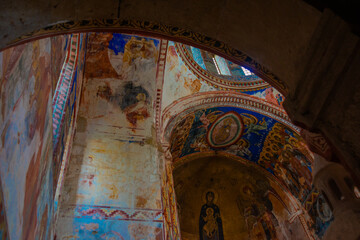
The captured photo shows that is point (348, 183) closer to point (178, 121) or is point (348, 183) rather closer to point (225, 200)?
point (178, 121)

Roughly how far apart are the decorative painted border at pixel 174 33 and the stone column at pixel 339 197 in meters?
0.74

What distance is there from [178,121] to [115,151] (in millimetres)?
2569

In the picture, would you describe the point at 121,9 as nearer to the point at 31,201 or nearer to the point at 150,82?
the point at 31,201

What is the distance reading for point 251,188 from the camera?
41.9ft

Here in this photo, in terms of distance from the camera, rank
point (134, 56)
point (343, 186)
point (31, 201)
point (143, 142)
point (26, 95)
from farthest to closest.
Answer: point (134, 56), point (143, 142), point (31, 201), point (26, 95), point (343, 186)

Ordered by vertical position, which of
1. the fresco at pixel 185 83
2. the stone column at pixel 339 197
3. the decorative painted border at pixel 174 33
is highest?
the fresco at pixel 185 83

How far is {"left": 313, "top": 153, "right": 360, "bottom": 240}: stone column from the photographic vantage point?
173 centimetres

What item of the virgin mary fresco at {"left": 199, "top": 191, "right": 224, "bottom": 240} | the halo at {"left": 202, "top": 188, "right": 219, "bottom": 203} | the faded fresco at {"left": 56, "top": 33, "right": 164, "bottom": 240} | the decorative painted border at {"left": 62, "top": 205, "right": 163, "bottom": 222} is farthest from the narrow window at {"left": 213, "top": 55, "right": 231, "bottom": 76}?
the decorative painted border at {"left": 62, "top": 205, "right": 163, "bottom": 222}

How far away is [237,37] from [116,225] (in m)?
4.94

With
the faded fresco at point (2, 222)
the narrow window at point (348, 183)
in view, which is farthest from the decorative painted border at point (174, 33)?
the faded fresco at point (2, 222)

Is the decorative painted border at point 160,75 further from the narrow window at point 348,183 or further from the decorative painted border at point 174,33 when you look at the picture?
the narrow window at point 348,183

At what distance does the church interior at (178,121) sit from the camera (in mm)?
1938

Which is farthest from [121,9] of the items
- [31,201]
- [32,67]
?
[31,201]

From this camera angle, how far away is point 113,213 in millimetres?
6410
